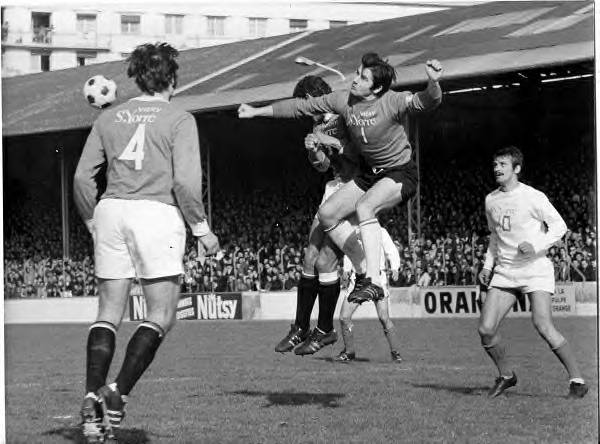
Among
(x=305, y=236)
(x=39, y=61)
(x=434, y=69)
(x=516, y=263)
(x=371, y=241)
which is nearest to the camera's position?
(x=434, y=69)

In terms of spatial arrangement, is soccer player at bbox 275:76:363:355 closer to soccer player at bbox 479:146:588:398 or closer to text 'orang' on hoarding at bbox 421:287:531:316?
soccer player at bbox 479:146:588:398

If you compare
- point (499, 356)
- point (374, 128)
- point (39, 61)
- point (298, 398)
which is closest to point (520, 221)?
point (499, 356)

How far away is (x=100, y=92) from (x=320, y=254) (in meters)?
2.74

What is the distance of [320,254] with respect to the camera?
9.99m

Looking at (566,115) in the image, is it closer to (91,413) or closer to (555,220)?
(555,220)

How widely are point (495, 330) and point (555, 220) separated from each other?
995 millimetres

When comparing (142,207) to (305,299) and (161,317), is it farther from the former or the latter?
(305,299)

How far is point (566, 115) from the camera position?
87.0ft

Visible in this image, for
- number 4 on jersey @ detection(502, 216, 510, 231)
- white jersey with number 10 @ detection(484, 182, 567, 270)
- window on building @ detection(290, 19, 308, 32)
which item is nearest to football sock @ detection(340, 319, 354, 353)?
white jersey with number 10 @ detection(484, 182, 567, 270)

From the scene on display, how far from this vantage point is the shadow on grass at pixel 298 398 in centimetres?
909

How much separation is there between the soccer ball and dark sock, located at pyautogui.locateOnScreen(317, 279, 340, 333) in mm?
2720

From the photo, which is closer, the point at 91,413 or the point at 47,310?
the point at 91,413

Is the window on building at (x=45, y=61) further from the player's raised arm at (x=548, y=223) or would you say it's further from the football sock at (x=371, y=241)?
the player's raised arm at (x=548, y=223)

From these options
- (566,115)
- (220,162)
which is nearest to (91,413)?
(566,115)
